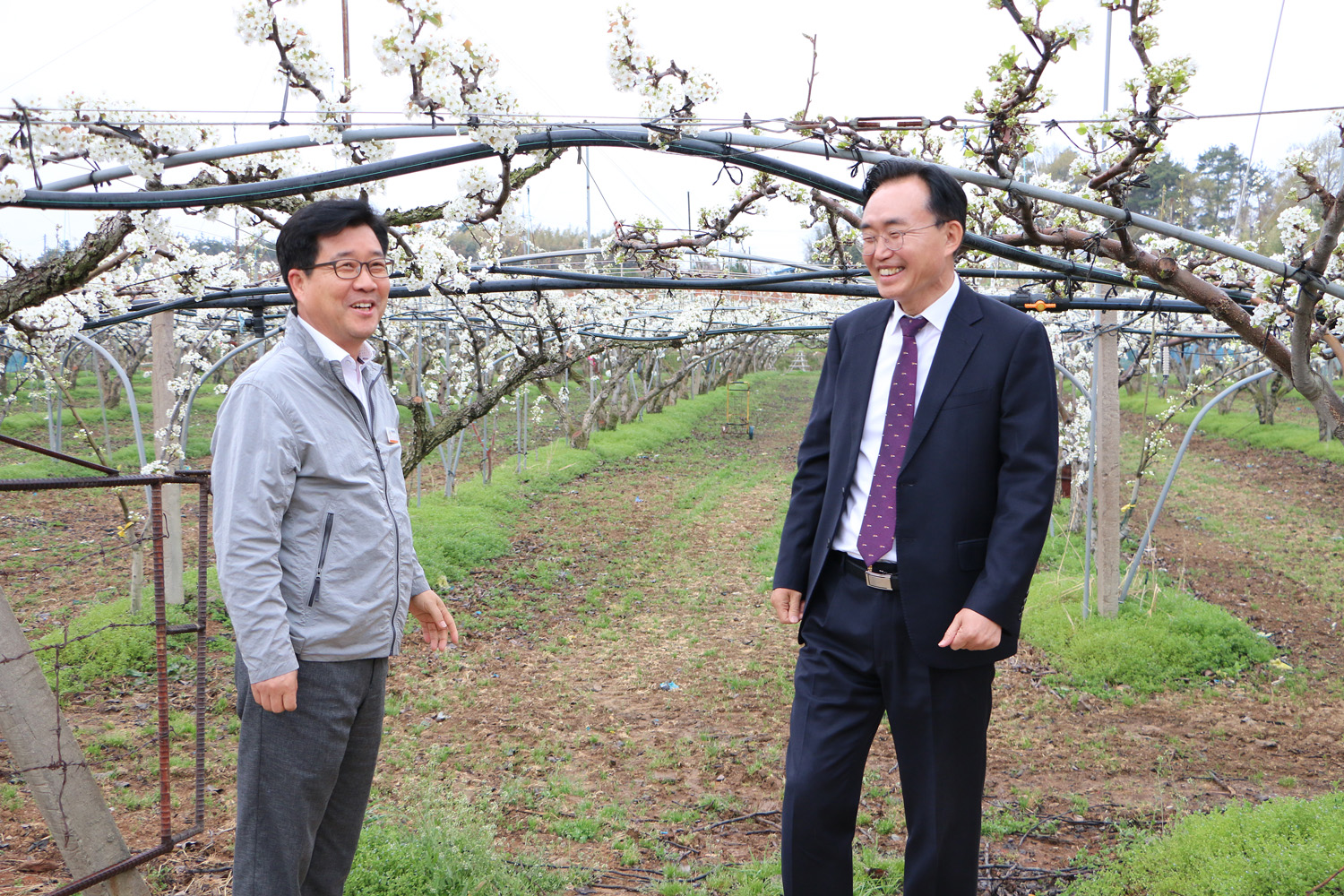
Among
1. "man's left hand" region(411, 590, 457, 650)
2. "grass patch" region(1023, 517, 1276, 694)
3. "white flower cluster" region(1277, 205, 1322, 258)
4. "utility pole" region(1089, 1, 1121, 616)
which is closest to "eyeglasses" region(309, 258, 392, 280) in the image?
"man's left hand" region(411, 590, 457, 650)

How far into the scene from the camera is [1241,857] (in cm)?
277

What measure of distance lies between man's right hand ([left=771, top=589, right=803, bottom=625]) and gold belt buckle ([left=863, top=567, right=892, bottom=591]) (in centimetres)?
24

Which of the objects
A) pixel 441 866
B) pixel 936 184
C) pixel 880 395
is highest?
pixel 936 184

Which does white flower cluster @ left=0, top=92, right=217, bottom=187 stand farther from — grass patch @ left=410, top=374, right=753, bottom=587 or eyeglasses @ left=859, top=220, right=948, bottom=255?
grass patch @ left=410, top=374, right=753, bottom=587

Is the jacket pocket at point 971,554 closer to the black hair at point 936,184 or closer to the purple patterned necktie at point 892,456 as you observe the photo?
the purple patterned necktie at point 892,456

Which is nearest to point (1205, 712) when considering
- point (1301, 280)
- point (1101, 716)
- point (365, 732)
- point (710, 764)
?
point (1101, 716)

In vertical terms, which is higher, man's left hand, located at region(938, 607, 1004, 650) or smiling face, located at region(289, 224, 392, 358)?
smiling face, located at region(289, 224, 392, 358)

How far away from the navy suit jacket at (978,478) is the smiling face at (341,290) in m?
1.23

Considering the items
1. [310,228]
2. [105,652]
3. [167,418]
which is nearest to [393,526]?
[310,228]

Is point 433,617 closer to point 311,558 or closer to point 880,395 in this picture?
point 311,558

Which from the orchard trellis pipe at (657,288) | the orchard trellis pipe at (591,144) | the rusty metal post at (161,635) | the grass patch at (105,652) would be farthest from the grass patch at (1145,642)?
the grass patch at (105,652)

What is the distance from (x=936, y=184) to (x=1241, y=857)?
226 centimetres

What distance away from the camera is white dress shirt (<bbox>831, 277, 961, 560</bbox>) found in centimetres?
212

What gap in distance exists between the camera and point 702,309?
11.0 metres
